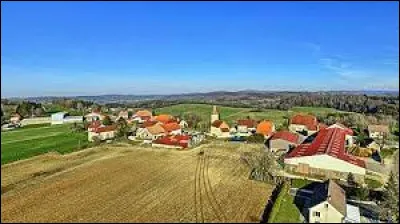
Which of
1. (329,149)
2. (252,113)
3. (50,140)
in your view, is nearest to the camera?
(50,140)

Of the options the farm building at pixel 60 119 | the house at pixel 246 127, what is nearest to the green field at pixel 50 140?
the farm building at pixel 60 119

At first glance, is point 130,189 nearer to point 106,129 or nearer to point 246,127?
point 106,129

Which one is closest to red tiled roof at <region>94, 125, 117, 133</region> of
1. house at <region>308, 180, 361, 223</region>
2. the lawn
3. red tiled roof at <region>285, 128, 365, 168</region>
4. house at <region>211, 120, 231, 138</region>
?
house at <region>211, 120, 231, 138</region>

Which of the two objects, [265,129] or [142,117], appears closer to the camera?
[265,129]

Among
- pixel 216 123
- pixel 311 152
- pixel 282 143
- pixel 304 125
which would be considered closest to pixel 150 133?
pixel 216 123

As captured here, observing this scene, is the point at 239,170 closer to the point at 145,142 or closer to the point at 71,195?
the point at 71,195

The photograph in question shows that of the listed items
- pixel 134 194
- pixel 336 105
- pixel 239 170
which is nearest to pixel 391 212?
pixel 239 170
